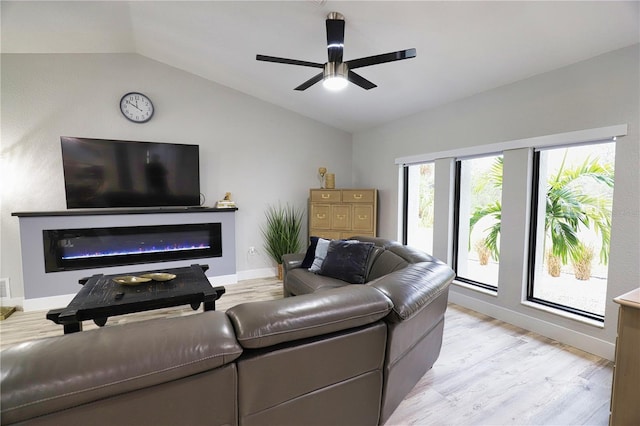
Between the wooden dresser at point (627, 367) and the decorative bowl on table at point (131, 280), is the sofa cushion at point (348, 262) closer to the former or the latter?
the decorative bowl on table at point (131, 280)

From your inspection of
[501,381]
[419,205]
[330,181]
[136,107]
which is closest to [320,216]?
[330,181]

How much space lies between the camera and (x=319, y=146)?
5.20 metres

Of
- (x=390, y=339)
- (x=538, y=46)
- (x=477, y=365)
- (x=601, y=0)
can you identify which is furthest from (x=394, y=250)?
(x=601, y=0)

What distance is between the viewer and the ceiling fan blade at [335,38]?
2.29 metres

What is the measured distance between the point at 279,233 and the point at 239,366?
146 inches

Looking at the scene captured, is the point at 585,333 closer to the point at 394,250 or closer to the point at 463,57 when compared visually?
the point at 394,250

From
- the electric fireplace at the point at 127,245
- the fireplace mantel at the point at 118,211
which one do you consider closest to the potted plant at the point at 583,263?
the fireplace mantel at the point at 118,211

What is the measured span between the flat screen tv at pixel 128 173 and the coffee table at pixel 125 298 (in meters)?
1.33

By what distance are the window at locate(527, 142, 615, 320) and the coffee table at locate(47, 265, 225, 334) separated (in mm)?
3135

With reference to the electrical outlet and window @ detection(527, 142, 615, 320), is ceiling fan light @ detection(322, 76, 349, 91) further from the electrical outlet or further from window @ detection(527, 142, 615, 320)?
the electrical outlet

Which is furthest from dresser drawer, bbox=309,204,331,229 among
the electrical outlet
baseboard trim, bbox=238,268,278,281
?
the electrical outlet

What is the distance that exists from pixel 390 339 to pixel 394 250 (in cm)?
138

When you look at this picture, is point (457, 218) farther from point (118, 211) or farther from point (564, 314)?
point (118, 211)

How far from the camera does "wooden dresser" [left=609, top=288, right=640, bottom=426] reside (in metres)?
1.49
